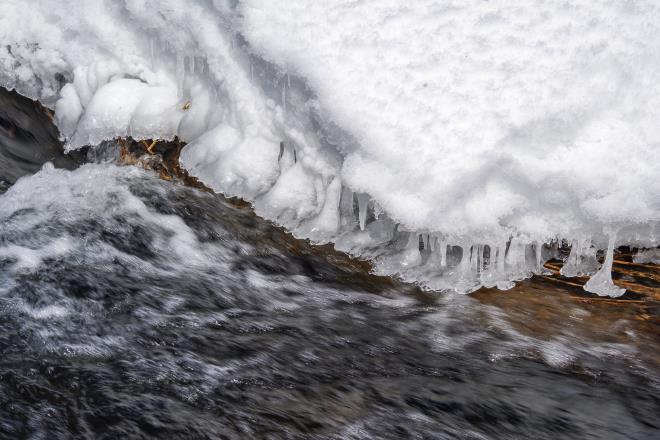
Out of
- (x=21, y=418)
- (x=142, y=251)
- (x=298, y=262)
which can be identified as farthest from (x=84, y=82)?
(x=21, y=418)

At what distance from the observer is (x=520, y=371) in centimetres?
252

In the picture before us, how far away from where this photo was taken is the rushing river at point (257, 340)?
215 centimetres

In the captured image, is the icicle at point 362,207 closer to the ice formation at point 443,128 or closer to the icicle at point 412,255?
the ice formation at point 443,128

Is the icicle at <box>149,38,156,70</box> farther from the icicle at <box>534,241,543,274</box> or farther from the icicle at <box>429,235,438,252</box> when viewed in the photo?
the icicle at <box>534,241,543,274</box>

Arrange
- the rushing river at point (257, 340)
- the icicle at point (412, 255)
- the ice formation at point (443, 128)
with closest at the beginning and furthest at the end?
the rushing river at point (257, 340), the ice formation at point (443, 128), the icicle at point (412, 255)

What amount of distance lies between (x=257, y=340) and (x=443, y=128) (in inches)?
49.1

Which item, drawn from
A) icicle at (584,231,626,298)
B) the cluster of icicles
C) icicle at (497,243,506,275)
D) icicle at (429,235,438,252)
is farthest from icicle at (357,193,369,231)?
icicle at (584,231,626,298)

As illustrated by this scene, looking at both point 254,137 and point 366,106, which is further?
point 254,137

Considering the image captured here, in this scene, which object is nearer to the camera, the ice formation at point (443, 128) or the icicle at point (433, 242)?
the ice formation at point (443, 128)

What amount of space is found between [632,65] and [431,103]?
907 mm

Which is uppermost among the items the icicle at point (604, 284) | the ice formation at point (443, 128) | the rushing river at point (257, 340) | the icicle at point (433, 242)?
the ice formation at point (443, 128)

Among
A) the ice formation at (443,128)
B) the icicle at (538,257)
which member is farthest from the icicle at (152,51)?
the icicle at (538,257)

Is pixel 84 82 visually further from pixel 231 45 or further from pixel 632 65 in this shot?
pixel 632 65

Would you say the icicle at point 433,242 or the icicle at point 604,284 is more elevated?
the icicle at point 433,242
